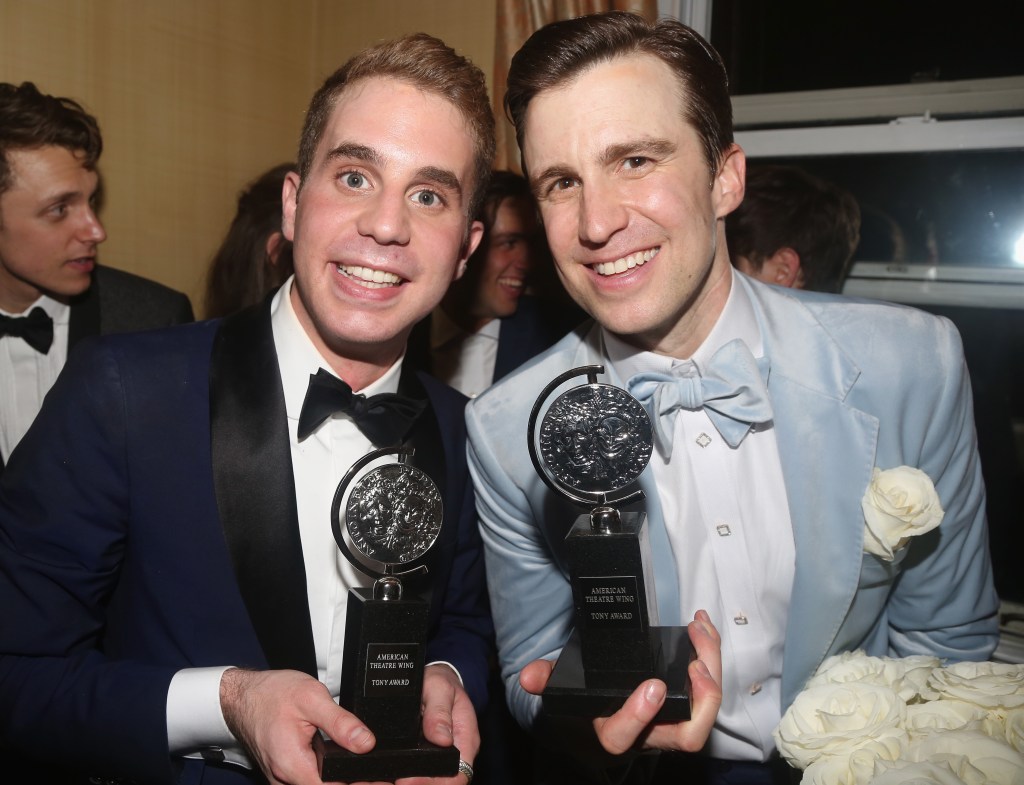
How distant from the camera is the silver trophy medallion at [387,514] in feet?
5.61

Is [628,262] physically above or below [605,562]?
above

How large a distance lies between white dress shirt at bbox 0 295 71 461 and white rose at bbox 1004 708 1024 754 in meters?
3.74

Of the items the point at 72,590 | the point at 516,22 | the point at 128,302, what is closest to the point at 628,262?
the point at 72,590

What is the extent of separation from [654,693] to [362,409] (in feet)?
3.04

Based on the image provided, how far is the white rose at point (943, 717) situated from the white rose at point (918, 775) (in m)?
0.11

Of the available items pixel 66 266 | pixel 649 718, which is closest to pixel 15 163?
pixel 66 266

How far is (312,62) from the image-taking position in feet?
15.8

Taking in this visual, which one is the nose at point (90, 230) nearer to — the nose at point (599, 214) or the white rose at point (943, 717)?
the nose at point (599, 214)

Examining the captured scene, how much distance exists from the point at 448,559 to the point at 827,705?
3.52 ft

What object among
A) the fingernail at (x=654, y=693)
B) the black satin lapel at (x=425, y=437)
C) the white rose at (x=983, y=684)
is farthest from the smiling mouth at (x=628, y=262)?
the white rose at (x=983, y=684)

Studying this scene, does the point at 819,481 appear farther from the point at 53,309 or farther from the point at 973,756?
the point at 53,309

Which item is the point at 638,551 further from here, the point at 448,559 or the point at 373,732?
the point at 448,559

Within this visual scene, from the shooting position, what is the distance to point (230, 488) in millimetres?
1934

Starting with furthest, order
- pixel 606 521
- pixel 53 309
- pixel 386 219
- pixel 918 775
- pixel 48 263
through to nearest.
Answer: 1. pixel 53 309
2. pixel 48 263
3. pixel 386 219
4. pixel 606 521
5. pixel 918 775
